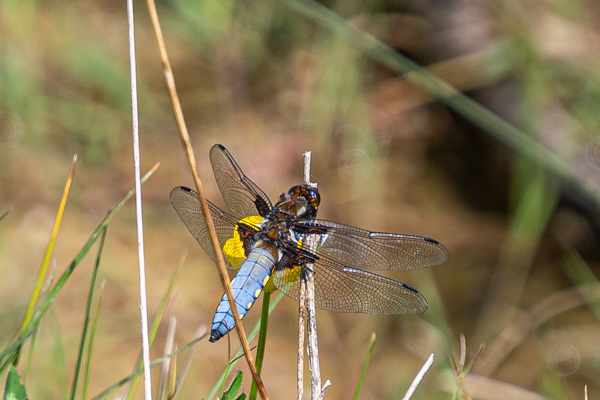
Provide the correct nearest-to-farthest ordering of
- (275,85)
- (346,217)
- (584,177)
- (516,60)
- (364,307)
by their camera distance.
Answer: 1. (364,307)
2. (584,177)
3. (516,60)
4. (346,217)
5. (275,85)

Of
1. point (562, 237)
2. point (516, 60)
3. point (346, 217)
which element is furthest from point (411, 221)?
point (516, 60)

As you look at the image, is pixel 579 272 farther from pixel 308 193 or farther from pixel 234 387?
pixel 234 387

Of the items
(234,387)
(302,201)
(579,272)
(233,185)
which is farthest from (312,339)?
(579,272)

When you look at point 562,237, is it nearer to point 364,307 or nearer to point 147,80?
point 364,307

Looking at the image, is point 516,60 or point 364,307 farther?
point 516,60

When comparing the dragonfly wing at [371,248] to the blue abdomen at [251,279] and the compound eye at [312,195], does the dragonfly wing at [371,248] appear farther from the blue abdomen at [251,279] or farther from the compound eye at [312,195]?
the blue abdomen at [251,279]
